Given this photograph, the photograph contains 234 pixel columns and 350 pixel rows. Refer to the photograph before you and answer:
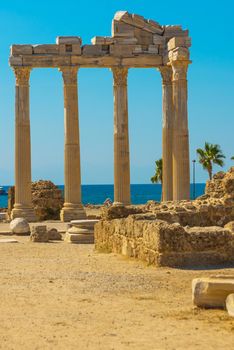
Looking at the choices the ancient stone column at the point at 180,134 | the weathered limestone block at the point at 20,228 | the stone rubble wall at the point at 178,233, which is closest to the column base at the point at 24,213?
the weathered limestone block at the point at 20,228

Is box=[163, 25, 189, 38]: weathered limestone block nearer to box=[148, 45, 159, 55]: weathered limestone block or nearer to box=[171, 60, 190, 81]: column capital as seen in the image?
box=[148, 45, 159, 55]: weathered limestone block

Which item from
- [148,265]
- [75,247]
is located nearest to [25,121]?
[75,247]

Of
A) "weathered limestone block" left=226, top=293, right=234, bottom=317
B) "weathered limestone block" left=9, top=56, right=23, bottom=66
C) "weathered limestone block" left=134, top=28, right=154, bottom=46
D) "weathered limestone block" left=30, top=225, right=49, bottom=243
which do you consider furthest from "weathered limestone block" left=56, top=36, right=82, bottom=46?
"weathered limestone block" left=226, top=293, right=234, bottom=317

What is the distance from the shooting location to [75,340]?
32.4 ft

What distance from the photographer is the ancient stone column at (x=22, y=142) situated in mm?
40844

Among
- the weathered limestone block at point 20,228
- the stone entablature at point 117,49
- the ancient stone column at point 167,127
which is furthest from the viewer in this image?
the ancient stone column at point 167,127

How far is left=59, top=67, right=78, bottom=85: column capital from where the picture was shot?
135 ft

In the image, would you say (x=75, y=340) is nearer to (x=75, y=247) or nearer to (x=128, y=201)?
(x=75, y=247)

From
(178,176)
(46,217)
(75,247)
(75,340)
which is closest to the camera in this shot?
(75,340)

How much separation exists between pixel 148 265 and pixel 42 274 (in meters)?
2.87

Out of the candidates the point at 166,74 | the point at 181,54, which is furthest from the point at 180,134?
the point at 181,54

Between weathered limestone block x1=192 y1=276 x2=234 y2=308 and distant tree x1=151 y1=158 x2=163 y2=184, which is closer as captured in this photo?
weathered limestone block x1=192 y1=276 x2=234 y2=308

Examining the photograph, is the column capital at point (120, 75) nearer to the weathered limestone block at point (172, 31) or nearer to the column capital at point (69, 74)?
the column capital at point (69, 74)

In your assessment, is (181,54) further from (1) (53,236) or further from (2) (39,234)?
(2) (39,234)
